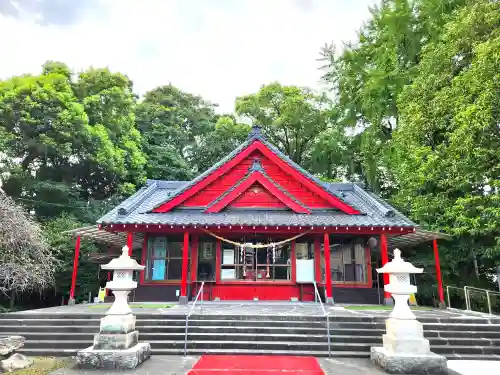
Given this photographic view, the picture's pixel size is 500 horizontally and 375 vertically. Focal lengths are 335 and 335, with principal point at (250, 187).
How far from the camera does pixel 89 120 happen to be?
20.2 m

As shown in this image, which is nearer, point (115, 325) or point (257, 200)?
point (115, 325)

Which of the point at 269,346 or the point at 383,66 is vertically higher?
the point at 383,66

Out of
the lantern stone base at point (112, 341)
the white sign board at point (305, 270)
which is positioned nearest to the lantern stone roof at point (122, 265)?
the lantern stone base at point (112, 341)

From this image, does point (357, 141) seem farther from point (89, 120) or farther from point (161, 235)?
point (89, 120)

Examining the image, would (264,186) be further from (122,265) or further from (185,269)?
(122,265)

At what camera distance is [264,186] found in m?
13.1

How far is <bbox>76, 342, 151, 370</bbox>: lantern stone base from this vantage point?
610cm

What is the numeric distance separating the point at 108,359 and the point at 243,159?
362 inches

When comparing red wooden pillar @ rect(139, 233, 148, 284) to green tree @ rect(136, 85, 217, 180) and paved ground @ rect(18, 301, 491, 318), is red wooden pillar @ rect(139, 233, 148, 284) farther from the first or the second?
green tree @ rect(136, 85, 217, 180)

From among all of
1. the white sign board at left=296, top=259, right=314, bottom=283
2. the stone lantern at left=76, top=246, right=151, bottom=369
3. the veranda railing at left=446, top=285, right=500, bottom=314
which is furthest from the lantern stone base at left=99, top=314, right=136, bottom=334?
the veranda railing at left=446, top=285, right=500, bottom=314

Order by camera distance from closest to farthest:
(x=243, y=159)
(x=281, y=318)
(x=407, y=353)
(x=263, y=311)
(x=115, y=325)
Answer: (x=407, y=353)
(x=115, y=325)
(x=281, y=318)
(x=263, y=311)
(x=243, y=159)

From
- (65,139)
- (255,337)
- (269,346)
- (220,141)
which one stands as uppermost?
(220,141)

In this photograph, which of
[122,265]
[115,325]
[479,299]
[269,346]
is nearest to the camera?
[115,325]

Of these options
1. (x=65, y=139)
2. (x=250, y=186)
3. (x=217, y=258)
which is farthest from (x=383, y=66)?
(x=65, y=139)
